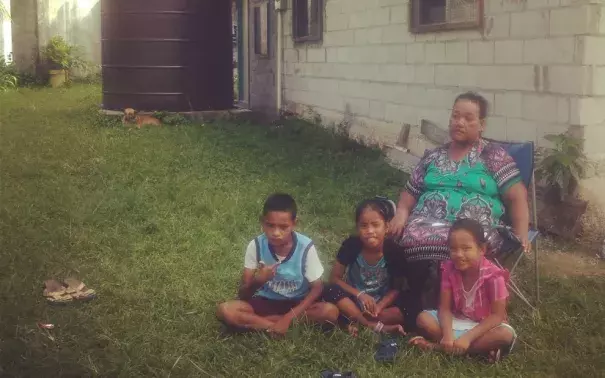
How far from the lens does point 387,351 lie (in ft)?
10.4

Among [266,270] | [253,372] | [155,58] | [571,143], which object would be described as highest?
[155,58]

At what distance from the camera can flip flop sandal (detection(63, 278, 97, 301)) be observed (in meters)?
3.94

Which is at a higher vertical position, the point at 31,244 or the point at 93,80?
the point at 93,80

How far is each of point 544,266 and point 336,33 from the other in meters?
5.34

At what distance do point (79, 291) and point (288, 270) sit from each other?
4.37 feet

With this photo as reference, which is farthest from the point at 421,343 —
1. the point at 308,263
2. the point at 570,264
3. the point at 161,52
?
the point at 161,52

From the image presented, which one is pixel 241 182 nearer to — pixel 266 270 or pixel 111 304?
pixel 111 304

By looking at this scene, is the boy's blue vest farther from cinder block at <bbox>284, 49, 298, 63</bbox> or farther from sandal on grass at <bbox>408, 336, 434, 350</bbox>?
cinder block at <bbox>284, 49, 298, 63</bbox>

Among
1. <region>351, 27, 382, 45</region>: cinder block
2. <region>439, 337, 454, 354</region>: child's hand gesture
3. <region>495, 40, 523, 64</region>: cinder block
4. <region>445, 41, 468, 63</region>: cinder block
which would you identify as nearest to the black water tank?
<region>351, 27, 382, 45</region>: cinder block

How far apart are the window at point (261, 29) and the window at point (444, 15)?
5.18 meters

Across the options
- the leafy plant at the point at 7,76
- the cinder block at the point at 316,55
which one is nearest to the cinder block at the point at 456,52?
the cinder block at the point at 316,55

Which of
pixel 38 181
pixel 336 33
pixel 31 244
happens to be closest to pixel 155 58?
pixel 336 33

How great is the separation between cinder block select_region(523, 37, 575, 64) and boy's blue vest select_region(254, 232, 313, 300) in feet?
8.52

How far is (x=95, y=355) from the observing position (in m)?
3.23
